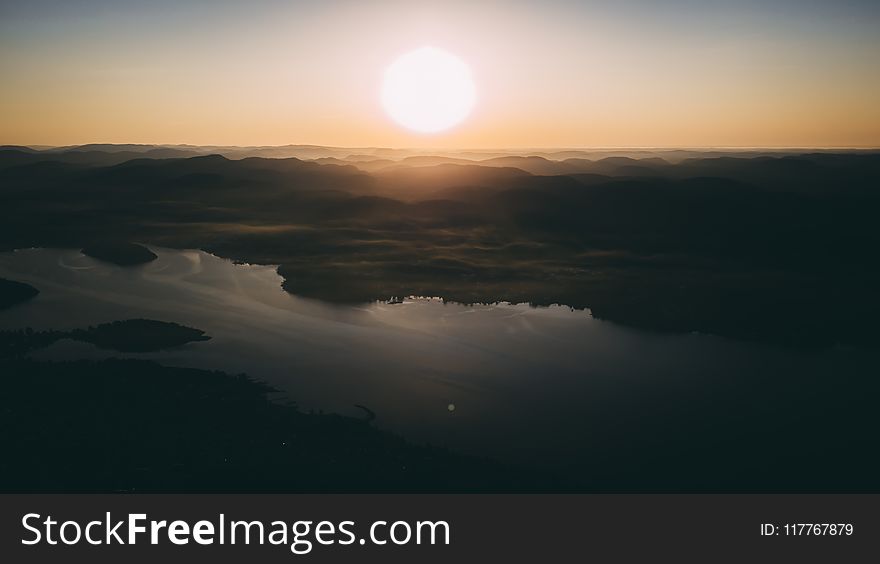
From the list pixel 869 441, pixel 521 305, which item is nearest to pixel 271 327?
pixel 521 305

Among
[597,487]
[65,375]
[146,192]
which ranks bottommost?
[597,487]

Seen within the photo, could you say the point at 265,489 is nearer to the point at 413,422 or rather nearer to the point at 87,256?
the point at 413,422

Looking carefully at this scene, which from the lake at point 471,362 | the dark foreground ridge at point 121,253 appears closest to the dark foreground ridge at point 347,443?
the lake at point 471,362

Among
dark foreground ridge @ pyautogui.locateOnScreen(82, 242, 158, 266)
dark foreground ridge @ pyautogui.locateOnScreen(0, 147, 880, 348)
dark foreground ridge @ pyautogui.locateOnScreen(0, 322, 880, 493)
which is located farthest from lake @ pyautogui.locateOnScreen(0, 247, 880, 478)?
dark foreground ridge @ pyautogui.locateOnScreen(82, 242, 158, 266)

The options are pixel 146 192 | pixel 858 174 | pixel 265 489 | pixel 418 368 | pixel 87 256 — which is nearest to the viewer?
pixel 265 489

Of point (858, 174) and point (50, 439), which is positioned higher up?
point (858, 174)

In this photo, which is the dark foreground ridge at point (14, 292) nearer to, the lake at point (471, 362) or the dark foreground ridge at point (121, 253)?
the lake at point (471, 362)

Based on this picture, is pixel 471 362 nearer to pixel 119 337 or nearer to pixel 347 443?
pixel 347 443

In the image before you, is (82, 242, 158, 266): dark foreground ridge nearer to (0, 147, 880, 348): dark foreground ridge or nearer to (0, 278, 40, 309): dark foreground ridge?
(0, 147, 880, 348): dark foreground ridge
